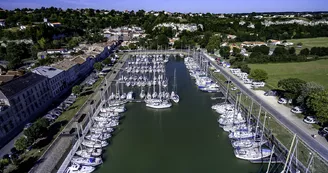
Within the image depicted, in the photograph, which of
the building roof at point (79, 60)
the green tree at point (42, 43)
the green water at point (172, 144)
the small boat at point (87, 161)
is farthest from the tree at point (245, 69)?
the green tree at point (42, 43)

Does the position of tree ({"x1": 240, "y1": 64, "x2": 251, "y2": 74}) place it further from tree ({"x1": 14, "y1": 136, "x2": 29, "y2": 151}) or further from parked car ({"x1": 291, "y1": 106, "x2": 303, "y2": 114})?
tree ({"x1": 14, "y1": 136, "x2": 29, "y2": 151})

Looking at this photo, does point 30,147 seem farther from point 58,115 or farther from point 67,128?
point 58,115

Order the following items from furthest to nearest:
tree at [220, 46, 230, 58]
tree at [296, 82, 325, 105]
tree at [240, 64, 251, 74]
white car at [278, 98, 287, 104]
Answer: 1. tree at [220, 46, 230, 58]
2. tree at [240, 64, 251, 74]
3. white car at [278, 98, 287, 104]
4. tree at [296, 82, 325, 105]

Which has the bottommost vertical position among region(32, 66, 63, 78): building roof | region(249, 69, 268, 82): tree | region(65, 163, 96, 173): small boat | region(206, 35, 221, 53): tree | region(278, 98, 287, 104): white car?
region(65, 163, 96, 173): small boat

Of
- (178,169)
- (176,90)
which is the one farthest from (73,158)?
(176,90)

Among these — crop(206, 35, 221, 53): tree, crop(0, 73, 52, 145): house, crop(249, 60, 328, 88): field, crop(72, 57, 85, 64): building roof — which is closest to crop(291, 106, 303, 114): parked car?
crop(249, 60, 328, 88): field

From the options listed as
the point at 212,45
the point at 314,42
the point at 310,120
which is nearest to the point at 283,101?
the point at 310,120

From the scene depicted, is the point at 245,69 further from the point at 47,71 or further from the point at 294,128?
the point at 47,71
